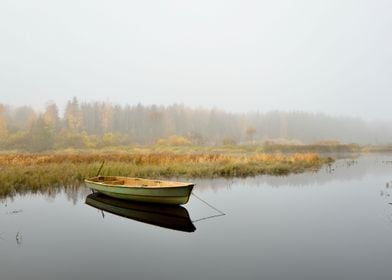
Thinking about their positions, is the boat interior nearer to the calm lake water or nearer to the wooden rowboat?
the wooden rowboat

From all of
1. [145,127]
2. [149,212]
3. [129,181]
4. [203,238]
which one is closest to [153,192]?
[149,212]

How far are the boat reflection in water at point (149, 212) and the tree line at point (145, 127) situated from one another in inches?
2275

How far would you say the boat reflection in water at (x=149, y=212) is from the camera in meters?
13.9

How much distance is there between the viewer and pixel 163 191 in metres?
15.3

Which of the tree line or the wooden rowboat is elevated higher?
the tree line

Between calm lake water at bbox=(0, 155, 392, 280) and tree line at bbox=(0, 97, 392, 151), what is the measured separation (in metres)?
60.6

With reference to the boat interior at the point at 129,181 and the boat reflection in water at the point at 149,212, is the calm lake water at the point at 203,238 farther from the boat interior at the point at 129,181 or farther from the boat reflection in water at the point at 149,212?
the boat interior at the point at 129,181

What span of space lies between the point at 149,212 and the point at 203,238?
4.77 meters

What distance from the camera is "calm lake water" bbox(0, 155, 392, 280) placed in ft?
29.8

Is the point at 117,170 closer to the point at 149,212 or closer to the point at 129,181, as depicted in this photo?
the point at 129,181

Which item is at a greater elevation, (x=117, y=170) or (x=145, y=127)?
(x=145, y=127)

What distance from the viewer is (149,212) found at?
1580 centimetres

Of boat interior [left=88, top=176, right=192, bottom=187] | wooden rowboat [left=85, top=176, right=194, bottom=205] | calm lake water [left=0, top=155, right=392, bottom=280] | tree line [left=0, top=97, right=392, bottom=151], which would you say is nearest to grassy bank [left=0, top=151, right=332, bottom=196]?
calm lake water [left=0, top=155, right=392, bottom=280]

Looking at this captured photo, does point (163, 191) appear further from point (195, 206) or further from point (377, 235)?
point (377, 235)
